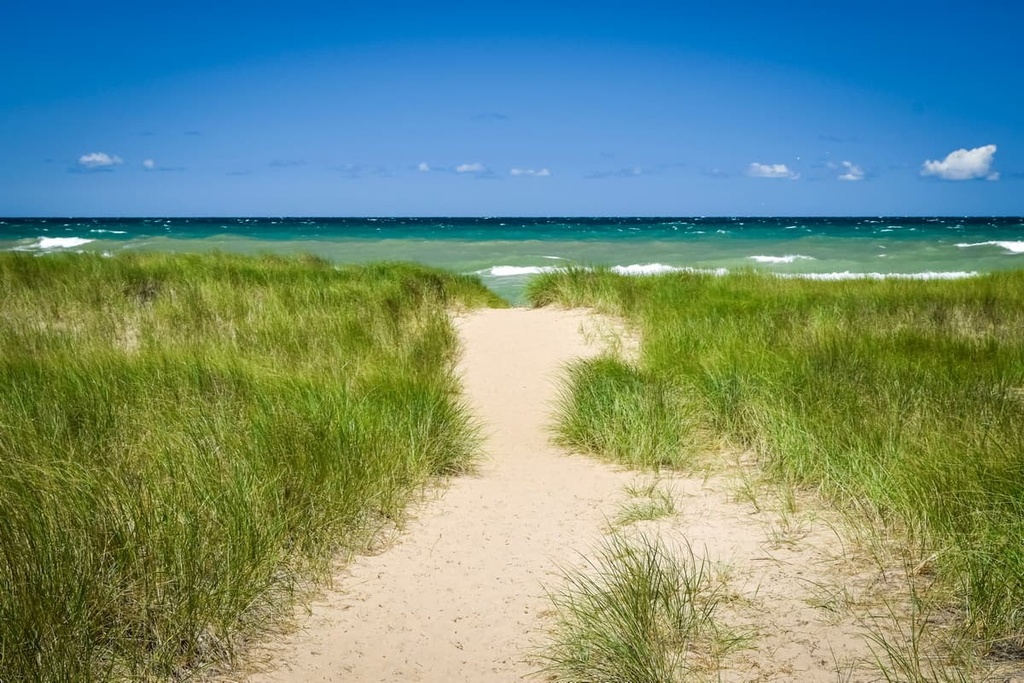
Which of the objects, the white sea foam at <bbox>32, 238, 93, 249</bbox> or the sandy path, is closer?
the sandy path

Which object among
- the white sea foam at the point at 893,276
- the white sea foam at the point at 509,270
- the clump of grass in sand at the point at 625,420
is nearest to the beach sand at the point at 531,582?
the clump of grass in sand at the point at 625,420

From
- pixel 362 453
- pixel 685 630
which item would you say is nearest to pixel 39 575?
pixel 362 453

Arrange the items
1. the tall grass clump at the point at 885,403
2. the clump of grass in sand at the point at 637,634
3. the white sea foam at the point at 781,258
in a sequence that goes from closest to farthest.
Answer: the clump of grass in sand at the point at 637,634 < the tall grass clump at the point at 885,403 < the white sea foam at the point at 781,258

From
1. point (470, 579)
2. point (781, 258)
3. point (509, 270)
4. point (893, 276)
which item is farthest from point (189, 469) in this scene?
point (781, 258)

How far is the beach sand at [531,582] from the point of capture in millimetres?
2904

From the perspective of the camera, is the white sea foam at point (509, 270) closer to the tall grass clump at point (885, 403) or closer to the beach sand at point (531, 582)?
the tall grass clump at point (885, 403)

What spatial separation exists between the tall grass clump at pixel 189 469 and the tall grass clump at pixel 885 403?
5.82 feet

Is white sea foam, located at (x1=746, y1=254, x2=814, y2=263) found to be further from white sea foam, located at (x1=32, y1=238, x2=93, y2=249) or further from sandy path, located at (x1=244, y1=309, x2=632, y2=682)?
white sea foam, located at (x1=32, y1=238, x2=93, y2=249)

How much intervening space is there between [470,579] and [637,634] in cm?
118

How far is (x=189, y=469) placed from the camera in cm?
386

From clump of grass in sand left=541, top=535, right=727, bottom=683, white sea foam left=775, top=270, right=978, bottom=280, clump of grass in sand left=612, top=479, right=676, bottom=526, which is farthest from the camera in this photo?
white sea foam left=775, top=270, right=978, bottom=280

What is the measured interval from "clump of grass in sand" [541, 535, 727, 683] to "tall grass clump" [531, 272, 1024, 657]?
976 mm

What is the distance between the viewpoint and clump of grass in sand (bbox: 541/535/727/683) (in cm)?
265

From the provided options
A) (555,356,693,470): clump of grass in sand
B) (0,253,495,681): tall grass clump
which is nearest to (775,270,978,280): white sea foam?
(555,356,693,470): clump of grass in sand
